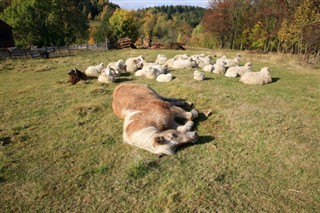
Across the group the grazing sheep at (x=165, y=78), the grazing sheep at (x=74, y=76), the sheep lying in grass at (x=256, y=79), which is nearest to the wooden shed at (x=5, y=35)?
the grazing sheep at (x=74, y=76)

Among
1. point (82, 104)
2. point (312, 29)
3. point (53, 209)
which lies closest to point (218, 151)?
point (53, 209)

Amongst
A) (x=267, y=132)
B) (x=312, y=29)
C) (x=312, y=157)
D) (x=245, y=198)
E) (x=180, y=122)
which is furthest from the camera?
(x=312, y=29)

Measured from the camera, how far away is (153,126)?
5227 mm

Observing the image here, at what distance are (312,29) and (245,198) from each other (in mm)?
18556

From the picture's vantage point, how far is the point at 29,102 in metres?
9.14

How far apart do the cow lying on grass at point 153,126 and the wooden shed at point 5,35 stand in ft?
115

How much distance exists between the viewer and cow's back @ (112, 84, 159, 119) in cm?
629

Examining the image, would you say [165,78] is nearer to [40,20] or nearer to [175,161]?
[175,161]

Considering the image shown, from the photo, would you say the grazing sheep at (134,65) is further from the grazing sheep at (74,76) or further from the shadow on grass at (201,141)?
the shadow on grass at (201,141)

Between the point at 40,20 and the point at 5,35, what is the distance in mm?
6344

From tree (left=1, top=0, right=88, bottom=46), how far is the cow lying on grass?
37737 mm

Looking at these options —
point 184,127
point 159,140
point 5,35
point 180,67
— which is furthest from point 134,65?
point 5,35

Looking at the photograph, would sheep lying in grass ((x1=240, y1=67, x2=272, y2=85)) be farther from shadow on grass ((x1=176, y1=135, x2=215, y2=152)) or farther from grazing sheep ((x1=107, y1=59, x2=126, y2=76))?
grazing sheep ((x1=107, y1=59, x2=126, y2=76))

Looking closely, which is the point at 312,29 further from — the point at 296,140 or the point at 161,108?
the point at 161,108
